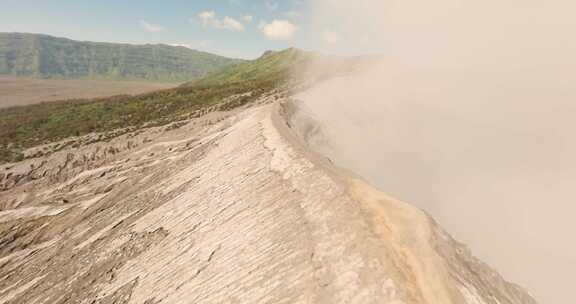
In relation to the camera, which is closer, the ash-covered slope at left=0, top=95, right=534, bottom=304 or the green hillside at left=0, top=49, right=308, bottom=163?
the ash-covered slope at left=0, top=95, right=534, bottom=304

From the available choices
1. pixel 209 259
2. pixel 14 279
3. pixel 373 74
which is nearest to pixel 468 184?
pixel 373 74

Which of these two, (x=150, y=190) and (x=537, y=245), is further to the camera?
(x=537, y=245)

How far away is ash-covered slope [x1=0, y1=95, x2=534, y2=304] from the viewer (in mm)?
10812

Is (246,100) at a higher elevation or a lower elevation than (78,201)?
higher

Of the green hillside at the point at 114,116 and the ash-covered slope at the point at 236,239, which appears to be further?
the green hillside at the point at 114,116

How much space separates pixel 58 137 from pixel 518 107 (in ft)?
213

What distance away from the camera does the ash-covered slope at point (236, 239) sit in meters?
10.8

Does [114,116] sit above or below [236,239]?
below

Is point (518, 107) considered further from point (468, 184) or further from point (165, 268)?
point (165, 268)

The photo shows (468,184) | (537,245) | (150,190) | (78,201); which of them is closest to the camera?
(150,190)

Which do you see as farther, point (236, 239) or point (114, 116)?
point (114, 116)

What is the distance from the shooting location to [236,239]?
1507 cm

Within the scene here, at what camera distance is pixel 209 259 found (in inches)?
584

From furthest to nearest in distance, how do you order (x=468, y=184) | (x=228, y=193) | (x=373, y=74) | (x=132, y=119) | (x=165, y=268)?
(x=373, y=74), (x=132, y=119), (x=468, y=184), (x=228, y=193), (x=165, y=268)
